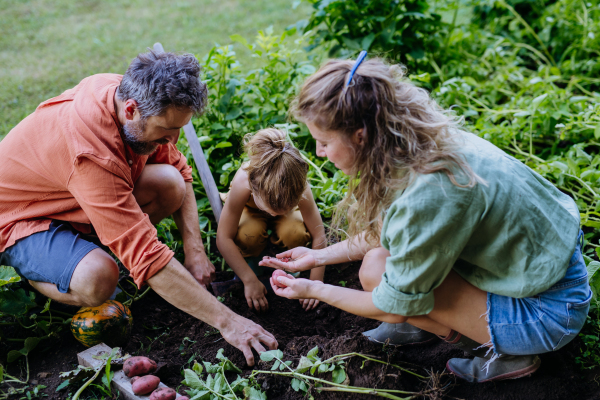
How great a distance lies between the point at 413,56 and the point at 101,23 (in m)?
4.31

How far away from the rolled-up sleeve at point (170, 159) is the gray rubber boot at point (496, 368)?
1.70 m

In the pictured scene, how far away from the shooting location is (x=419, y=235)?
1.37 m

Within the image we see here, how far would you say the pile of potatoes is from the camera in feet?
5.48

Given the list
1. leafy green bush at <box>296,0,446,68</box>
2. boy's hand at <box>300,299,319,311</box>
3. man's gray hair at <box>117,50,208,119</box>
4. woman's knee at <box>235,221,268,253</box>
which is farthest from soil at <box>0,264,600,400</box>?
leafy green bush at <box>296,0,446,68</box>

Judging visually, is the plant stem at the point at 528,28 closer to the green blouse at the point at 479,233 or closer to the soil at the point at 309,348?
the soil at the point at 309,348

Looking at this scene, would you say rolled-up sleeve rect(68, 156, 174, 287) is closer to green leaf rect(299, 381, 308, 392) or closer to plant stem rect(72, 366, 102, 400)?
plant stem rect(72, 366, 102, 400)

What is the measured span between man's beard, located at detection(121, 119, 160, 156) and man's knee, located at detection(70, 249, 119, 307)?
1.67 ft

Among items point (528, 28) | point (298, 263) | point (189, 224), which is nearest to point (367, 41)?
point (528, 28)

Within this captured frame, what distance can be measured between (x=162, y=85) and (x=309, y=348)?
4.16 feet

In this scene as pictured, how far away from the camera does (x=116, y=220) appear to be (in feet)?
6.06

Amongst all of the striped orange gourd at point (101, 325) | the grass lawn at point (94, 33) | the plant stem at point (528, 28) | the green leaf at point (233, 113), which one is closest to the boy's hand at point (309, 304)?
the striped orange gourd at point (101, 325)

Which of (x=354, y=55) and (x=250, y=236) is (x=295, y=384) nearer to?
(x=250, y=236)

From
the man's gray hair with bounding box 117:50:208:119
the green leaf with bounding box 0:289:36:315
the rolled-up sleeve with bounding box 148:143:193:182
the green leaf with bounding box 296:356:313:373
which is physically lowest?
the green leaf with bounding box 296:356:313:373

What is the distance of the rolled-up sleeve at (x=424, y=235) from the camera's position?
4.43 feet
